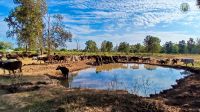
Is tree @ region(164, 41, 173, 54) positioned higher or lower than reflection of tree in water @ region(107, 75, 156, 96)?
higher

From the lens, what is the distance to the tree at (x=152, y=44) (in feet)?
390

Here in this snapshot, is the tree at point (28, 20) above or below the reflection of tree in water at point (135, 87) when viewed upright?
above

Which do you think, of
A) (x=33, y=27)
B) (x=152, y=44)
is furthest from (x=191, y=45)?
(x=33, y=27)

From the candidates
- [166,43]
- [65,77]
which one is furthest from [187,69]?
[166,43]

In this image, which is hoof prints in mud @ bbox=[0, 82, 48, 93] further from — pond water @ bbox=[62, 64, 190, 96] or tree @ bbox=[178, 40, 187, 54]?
tree @ bbox=[178, 40, 187, 54]

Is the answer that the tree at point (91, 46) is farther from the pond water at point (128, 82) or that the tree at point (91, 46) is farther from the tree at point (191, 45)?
the pond water at point (128, 82)

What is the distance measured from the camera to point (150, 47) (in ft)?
392

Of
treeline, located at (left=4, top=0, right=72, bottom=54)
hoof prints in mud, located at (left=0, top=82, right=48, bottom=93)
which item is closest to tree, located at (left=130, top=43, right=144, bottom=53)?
treeline, located at (left=4, top=0, right=72, bottom=54)

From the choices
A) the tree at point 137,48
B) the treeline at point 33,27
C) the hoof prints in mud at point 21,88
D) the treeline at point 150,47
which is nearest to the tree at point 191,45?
the treeline at point 150,47

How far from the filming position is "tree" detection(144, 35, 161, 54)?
390ft

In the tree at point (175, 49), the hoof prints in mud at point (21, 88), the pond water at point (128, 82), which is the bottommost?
the pond water at point (128, 82)

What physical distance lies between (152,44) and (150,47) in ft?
4.63

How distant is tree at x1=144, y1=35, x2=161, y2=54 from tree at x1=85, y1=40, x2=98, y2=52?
79.8 ft

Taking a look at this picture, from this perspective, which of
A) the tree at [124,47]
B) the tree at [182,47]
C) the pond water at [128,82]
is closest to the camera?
the pond water at [128,82]
